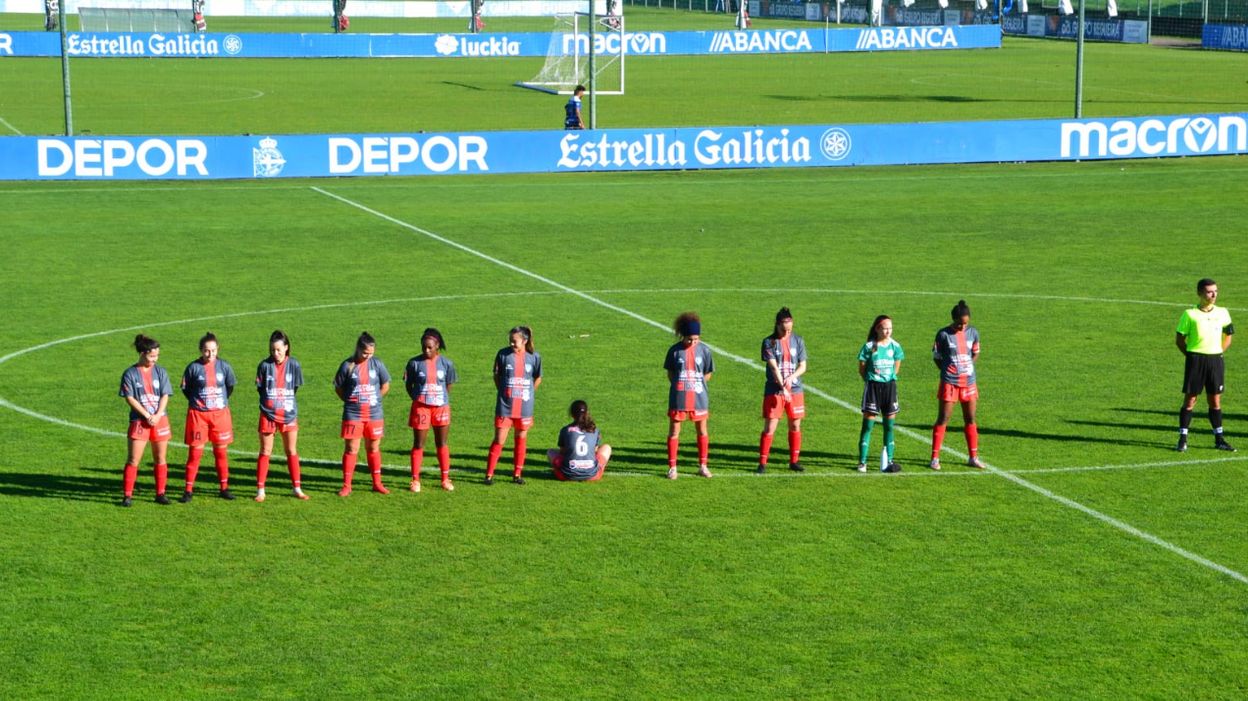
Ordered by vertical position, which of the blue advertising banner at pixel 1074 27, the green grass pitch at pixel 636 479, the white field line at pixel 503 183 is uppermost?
the blue advertising banner at pixel 1074 27

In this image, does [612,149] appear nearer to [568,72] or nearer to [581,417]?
[568,72]

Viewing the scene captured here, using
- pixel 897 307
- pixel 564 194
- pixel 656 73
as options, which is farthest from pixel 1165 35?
pixel 897 307

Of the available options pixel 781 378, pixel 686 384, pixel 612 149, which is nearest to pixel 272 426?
pixel 686 384

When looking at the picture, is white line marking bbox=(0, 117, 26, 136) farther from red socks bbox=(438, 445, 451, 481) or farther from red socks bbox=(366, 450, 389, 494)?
red socks bbox=(438, 445, 451, 481)

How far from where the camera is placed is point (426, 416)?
17.3 meters

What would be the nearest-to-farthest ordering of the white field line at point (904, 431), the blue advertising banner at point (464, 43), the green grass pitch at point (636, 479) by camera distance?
the green grass pitch at point (636, 479) < the white field line at point (904, 431) < the blue advertising banner at point (464, 43)

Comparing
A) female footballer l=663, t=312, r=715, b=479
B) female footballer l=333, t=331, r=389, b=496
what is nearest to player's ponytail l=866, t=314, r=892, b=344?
female footballer l=663, t=312, r=715, b=479

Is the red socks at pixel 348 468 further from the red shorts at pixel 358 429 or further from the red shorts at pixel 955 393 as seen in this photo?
the red shorts at pixel 955 393

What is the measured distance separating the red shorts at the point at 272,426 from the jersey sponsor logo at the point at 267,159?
29.9 m

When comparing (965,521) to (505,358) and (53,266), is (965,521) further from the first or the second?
(53,266)

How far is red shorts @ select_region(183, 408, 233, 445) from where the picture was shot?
16.9m

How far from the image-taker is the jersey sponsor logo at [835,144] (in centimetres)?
4881

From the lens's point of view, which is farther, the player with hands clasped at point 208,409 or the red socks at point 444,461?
the red socks at point 444,461

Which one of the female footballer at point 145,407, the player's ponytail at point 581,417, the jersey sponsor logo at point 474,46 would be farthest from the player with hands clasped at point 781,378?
the jersey sponsor logo at point 474,46
